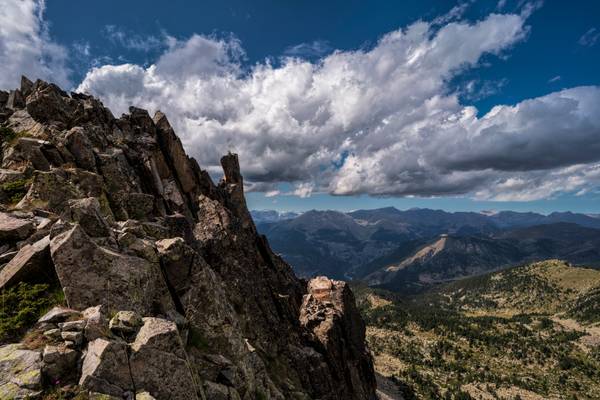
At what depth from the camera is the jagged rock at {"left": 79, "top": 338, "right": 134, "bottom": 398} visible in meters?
13.7

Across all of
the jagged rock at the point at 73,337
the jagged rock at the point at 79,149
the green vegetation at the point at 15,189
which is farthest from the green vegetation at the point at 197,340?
the jagged rock at the point at 79,149

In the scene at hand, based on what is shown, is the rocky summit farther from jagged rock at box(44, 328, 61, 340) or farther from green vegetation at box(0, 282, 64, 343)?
green vegetation at box(0, 282, 64, 343)

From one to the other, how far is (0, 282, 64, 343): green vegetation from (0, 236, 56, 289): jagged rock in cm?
58

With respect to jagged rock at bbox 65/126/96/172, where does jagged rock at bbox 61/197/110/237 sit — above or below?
below

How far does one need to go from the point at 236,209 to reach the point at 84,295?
2654 inches

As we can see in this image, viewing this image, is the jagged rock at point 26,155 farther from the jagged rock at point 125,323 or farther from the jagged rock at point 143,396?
the jagged rock at point 143,396

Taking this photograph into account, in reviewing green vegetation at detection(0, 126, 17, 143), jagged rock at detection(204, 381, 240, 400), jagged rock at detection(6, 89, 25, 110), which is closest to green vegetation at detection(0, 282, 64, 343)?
jagged rock at detection(204, 381, 240, 400)

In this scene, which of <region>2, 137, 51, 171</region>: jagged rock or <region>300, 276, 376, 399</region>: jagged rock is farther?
<region>300, 276, 376, 399</region>: jagged rock

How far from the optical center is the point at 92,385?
13.5 meters

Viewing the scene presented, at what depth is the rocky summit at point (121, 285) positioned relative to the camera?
1473cm

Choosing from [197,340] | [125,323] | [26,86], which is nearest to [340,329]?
[197,340]

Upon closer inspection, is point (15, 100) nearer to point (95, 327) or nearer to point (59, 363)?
point (95, 327)

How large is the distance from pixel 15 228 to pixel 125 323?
11.3 m

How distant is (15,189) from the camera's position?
28719mm
